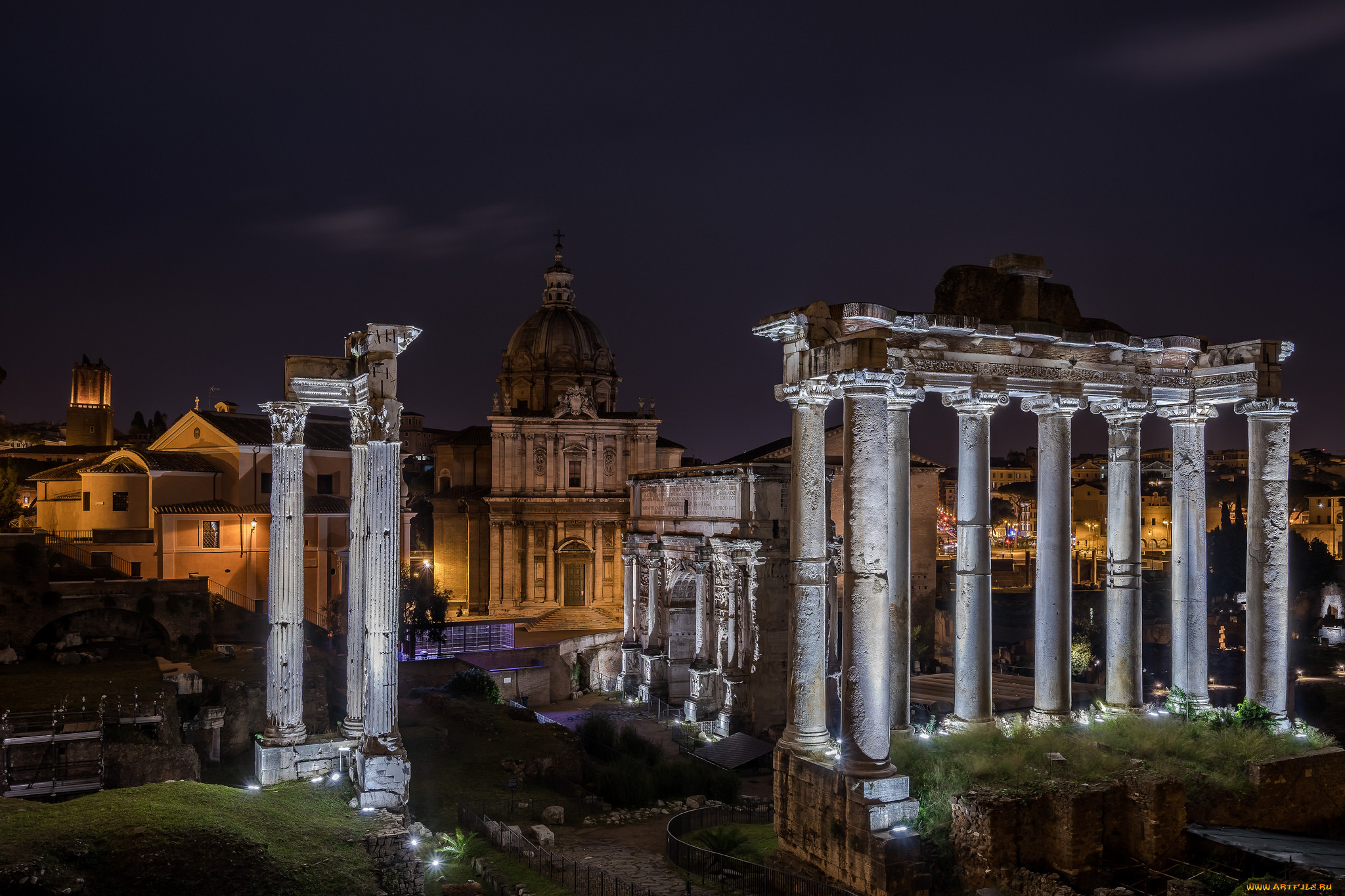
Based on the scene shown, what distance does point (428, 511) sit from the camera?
2356 inches

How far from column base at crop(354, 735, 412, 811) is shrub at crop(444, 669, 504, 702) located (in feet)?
49.6

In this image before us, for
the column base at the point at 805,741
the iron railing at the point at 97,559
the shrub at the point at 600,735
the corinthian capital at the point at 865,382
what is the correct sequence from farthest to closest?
the iron railing at the point at 97,559 < the shrub at the point at 600,735 < the column base at the point at 805,741 < the corinthian capital at the point at 865,382

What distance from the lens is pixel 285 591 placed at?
661 inches

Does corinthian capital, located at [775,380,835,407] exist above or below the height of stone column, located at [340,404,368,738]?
above

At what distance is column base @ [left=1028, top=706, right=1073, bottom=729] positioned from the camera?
17141mm

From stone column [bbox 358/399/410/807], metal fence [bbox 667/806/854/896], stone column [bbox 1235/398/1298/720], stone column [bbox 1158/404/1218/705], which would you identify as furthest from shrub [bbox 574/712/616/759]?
stone column [bbox 1235/398/1298/720]

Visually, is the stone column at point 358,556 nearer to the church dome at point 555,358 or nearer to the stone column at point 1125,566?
the stone column at point 1125,566

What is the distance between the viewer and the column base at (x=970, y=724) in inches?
647

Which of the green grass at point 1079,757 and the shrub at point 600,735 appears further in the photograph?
the shrub at point 600,735

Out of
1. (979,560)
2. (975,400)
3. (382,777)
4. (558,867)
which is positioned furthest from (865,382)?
(382,777)

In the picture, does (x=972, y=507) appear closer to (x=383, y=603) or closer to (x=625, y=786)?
(x=383, y=603)

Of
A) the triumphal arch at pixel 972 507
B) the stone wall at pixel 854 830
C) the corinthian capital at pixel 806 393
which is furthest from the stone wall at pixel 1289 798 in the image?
the corinthian capital at pixel 806 393

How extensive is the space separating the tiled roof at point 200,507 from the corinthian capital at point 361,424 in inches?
881

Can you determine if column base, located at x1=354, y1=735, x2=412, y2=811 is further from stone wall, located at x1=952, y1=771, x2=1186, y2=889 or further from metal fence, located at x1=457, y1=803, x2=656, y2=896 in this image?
stone wall, located at x1=952, y1=771, x2=1186, y2=889
